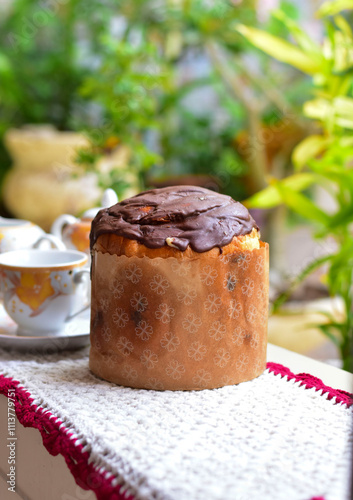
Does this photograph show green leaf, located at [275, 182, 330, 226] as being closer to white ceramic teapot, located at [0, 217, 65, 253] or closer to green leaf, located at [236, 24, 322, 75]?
green leaf, located at [236, 24, 322, 75]

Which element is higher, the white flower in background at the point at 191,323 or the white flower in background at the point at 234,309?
the white flower in background at the point at 234,309

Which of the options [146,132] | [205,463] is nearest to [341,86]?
[205,463]

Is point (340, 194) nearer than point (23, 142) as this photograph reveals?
Yes

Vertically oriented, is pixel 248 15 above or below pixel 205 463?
above

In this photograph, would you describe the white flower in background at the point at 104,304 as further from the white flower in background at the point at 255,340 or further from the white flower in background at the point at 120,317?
the white flower in background at the point at 255,340

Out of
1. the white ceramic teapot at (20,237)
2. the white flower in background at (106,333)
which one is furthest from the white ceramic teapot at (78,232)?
the white flower in background at (106,333)

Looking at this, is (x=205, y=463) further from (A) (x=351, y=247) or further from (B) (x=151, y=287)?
(A) (x=351, y=247)

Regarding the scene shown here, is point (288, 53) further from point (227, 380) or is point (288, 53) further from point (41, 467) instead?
point (41, 467)
